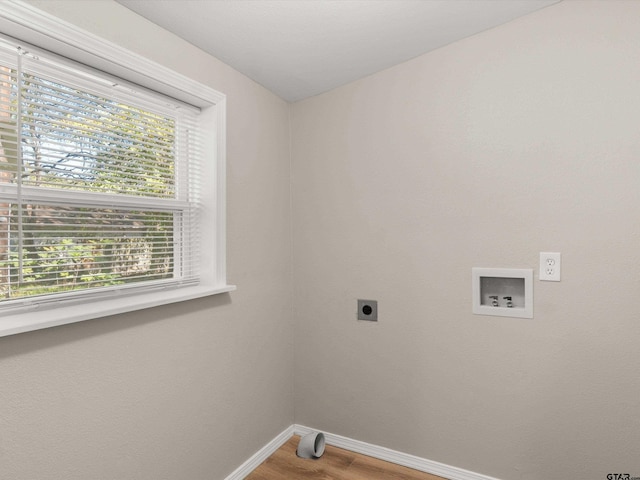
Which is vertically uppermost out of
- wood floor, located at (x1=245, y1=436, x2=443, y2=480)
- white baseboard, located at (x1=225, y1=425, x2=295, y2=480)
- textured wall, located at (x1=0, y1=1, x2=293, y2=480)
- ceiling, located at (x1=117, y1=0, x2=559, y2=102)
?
ceiling, located at (x1=117, y1=0, x2=559, y2=102)

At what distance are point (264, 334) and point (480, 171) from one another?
1.46 m

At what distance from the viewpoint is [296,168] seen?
2.41 meters

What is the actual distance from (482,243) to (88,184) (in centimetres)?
176

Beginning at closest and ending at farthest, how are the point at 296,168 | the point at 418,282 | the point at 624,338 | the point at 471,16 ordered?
the point at 624,338 < the point at 471,16 < the point at 418,282 < the point at 296,168

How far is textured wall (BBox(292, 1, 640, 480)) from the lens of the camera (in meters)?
1.62

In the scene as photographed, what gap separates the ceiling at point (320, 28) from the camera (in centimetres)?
154

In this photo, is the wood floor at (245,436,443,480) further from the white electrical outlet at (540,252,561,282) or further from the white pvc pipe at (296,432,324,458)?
the white electrical outlet at (540,252,561,282)

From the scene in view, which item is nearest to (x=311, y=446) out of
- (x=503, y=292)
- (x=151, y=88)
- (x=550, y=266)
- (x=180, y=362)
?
(x=180, y=362)

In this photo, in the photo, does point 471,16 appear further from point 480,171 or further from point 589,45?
point 480,171

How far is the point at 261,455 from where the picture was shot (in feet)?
6.93

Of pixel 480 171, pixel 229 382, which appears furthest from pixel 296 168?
pixel 229 382

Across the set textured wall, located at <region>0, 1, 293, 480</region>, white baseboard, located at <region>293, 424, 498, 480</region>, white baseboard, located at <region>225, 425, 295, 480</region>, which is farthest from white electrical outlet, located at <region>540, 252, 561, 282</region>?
white baseboard, located at <region>225, 425, 295, 480</region>

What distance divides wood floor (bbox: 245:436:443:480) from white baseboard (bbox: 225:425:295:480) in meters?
0.02

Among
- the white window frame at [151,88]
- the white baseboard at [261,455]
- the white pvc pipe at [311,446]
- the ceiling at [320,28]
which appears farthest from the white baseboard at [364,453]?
the ceiling at [320,28]
